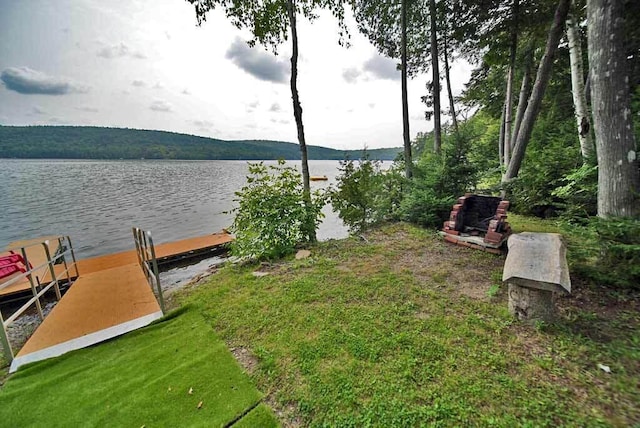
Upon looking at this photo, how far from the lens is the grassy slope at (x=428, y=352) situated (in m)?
1.67

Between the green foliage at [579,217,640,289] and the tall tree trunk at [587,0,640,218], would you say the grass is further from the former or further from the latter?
the tall tree trunk at [587,0,640,218]

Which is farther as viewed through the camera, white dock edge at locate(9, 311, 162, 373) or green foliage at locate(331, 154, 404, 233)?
green foliage at locate(331, 154, 404, 233)

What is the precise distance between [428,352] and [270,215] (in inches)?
164

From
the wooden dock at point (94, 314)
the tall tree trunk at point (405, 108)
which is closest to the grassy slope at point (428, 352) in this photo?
the wooden dock at point (94, 314)

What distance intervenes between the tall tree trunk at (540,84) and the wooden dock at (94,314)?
770cm

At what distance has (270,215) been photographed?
566 centimetres

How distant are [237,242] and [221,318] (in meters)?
2.42

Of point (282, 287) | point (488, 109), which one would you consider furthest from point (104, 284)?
point (488, 109)

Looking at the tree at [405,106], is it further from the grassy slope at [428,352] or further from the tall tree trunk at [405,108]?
the grassy slope at [428,352]

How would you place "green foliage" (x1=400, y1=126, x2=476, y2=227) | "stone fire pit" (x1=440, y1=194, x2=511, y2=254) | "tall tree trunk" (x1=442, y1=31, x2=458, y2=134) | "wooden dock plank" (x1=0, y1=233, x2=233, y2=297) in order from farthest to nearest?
"tall tree trunk" (x1=442, y1=31, x2=458, y2=134), "wooden dock plank" (x1=0, y1=233, x2=233, y2=297), "green foliage" (x1=400, y1=126, x2=476, y2=227), "stone fire pit" (x1=440, y1=194, x2=511, y2=254)

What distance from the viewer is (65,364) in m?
2.55

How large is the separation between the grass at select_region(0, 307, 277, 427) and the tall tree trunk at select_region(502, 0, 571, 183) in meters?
6.99

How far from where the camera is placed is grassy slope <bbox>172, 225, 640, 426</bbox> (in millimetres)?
1672

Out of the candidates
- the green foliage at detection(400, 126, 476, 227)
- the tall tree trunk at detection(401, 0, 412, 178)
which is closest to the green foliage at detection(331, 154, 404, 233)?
the tall tree trunk at detection(401, 0, 412, 178)
